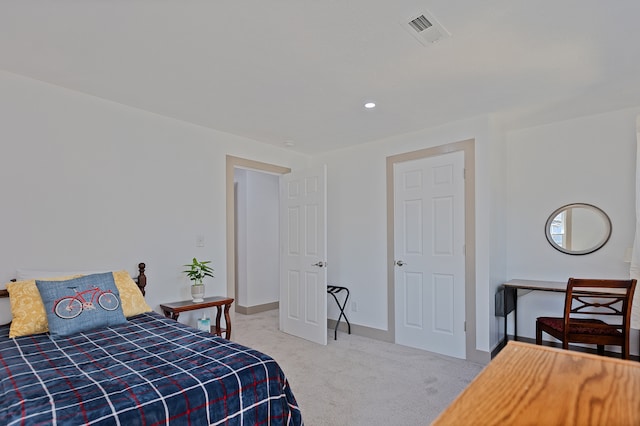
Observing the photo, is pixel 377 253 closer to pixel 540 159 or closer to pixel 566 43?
pixel 540 159

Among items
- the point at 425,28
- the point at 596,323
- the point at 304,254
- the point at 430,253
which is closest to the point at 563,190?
the point at 596,323

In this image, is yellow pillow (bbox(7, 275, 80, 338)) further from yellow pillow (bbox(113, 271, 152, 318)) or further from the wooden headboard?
the wooden headboard

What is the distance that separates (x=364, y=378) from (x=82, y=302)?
2241 mm

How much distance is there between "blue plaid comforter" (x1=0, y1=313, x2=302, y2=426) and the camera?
127cm

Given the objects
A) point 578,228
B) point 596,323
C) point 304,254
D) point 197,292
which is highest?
point 578,228

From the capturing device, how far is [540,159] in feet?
12.3

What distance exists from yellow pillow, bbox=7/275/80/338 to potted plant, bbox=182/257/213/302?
125cm

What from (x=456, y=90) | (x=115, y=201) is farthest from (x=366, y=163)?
(x=115, y=201)

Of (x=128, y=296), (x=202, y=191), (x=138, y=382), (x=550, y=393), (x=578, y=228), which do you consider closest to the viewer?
(x=550, y=393)

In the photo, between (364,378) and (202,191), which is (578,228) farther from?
(202,191)

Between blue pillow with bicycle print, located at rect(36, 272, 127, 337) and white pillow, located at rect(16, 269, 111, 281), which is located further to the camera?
white pillow, located at rect(16, 269, 111, 281)

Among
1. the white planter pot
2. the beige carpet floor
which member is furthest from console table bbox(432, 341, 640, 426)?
the white planter pot

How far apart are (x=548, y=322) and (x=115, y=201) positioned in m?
3.99

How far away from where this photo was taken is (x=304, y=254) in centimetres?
431
